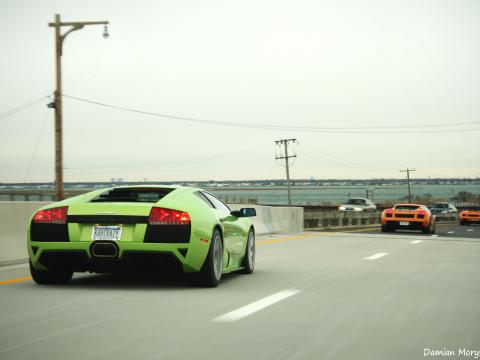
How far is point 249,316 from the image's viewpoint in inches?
270

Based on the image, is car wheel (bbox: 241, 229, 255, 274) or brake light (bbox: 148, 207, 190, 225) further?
car wheel (bbox: 241, 229, 255, 274)

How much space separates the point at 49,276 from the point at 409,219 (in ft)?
71.6

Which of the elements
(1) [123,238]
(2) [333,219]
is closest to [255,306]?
(1) [123,238]

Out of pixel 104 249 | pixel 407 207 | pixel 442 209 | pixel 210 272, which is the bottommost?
pixel 210 272

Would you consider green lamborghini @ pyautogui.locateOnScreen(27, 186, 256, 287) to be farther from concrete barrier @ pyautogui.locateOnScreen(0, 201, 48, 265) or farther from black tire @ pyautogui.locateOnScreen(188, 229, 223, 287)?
concrete barrier @ pyautogui.locateOnScreen(0, 201, 48, 265)

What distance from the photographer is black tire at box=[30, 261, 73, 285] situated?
9050mm

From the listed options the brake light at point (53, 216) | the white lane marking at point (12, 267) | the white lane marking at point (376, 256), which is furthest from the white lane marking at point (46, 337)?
the white lane marking at point (376, 256)

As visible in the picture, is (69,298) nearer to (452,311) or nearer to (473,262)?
(452,311)

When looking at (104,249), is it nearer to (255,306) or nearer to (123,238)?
(123,238)

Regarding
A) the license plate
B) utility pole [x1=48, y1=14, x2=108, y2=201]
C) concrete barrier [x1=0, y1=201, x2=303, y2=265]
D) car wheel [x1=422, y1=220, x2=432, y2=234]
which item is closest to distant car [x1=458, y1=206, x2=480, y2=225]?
car wheel [x1=422, y1=220, x2=432, y2=234]

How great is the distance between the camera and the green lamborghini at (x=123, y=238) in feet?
27.8

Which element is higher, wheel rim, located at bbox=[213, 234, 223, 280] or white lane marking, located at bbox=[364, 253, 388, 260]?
wheel rim, located at bbox=[213, 234, 223, 280]

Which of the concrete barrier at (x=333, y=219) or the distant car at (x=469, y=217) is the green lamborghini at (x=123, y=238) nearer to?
the concrete barrier at (x=333, y=219)

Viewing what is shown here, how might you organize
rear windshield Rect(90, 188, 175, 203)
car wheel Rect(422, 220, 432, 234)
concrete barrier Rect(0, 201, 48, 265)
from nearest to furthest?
rear windshield Rect(90, 188, 175, 203), concrete barrier Rect(0, 201, 48, 265), car wheel Rect(422, 220, 432, 234)
